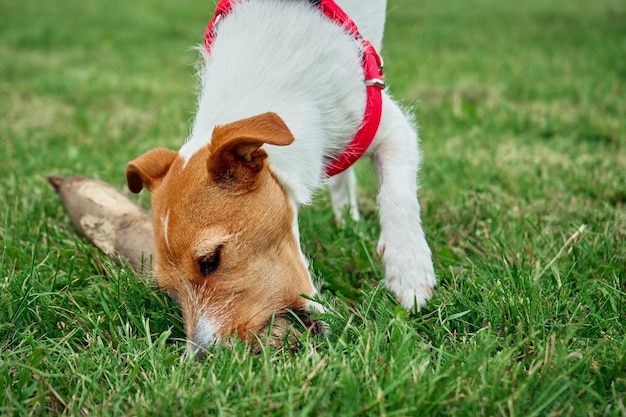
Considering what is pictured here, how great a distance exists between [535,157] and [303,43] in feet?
8.57

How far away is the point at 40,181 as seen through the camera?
4.47m

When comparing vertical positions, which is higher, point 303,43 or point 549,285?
point 303,43

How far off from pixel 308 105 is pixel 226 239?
2.69 feet

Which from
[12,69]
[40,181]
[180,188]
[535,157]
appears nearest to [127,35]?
[12,69]

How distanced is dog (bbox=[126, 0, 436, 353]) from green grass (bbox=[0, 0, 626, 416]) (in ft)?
0.66

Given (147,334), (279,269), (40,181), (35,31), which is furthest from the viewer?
(35,31)

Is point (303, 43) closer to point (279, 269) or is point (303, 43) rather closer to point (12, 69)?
point (279, 269)

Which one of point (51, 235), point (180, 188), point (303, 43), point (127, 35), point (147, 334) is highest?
point (303, 43)

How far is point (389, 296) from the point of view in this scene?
278cm

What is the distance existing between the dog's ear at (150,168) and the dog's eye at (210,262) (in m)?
0.55

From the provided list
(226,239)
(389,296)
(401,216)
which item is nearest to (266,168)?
(226,239)

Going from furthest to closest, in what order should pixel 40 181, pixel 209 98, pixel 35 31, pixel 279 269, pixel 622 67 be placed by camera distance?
1. pixel 35 31
2. pixel 622 67
3. pixel 40 181
4. pixel 209 98
5. pixel 279 269

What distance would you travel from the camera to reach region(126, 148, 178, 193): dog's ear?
9.33ft

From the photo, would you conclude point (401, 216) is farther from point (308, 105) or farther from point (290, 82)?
point (290, 82)
